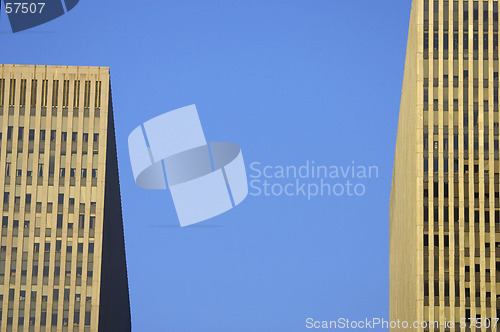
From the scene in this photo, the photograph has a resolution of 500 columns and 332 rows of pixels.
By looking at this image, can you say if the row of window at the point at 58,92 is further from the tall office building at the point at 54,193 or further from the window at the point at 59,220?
the window at the point at 59,220

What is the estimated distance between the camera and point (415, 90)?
15288cm

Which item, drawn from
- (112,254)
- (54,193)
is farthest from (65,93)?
(112,254)

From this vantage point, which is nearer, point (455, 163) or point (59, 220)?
point (455, 163)

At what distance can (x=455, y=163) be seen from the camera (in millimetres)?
150875

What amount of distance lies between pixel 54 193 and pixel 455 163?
6070cm

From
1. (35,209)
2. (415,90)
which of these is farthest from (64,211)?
(415,90)

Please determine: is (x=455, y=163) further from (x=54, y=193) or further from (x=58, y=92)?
(x=58, y=92)

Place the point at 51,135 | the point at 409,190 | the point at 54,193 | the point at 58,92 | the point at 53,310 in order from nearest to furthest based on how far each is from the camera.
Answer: the point at 409,190
the point at 53,310
the point at 54,193
the point at 51,135
the point at 58,92

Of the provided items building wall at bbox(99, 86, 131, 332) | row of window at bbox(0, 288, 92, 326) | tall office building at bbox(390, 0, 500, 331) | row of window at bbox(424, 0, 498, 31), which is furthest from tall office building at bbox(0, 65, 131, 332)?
row of window at bbox(424, 0, 498, 31)

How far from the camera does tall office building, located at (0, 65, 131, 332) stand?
160 meters

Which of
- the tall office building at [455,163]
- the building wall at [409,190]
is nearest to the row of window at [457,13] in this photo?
the tall office building at [455,163]

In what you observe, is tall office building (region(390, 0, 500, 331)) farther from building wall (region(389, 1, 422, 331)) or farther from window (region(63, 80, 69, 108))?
window (region(63, 80, 69, 108))

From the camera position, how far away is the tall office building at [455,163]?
148 m

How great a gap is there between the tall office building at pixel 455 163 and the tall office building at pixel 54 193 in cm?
4768
